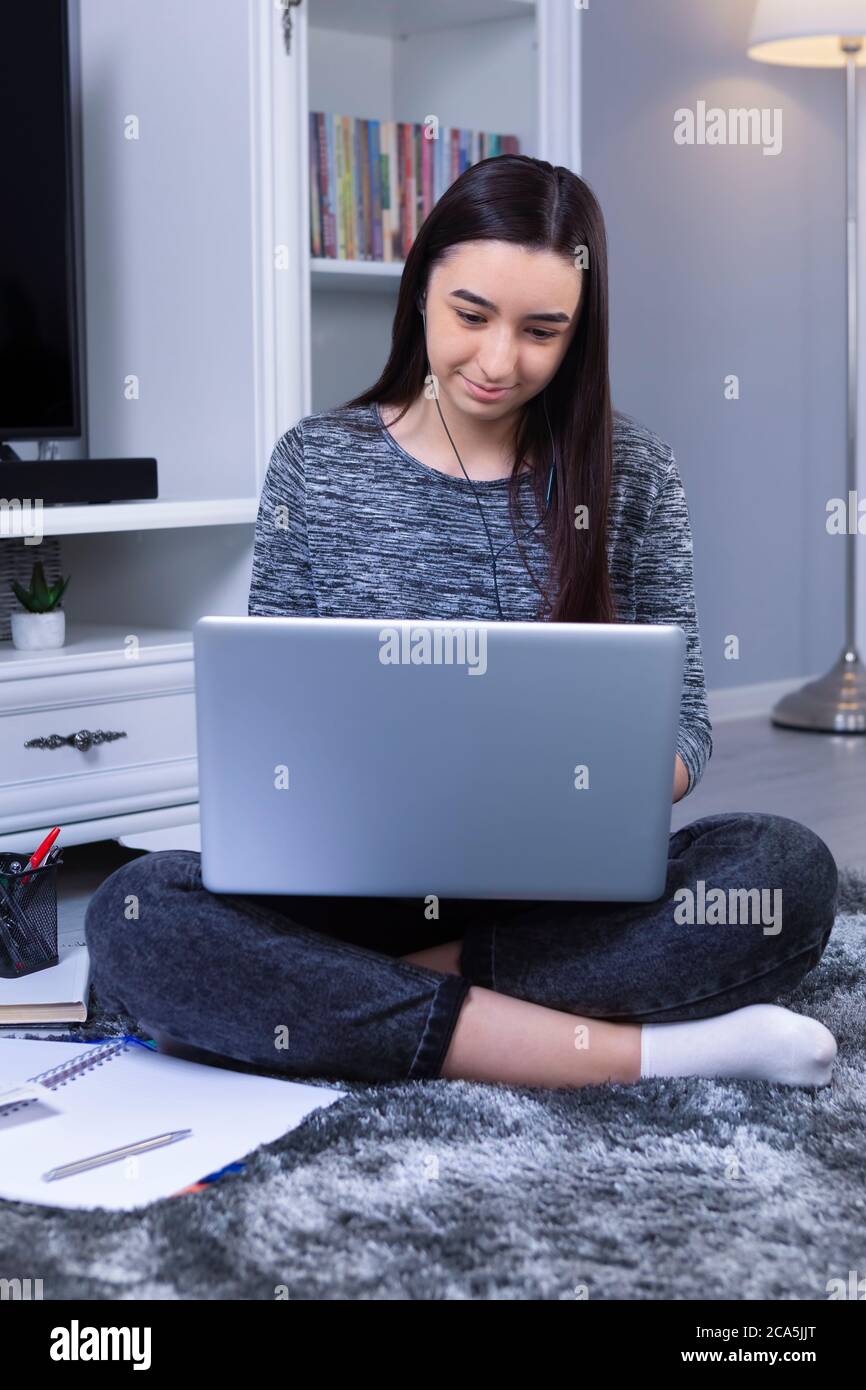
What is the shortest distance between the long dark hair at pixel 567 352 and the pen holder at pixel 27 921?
2.00 ft

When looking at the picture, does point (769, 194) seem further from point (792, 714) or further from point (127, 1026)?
point (127, 1026)

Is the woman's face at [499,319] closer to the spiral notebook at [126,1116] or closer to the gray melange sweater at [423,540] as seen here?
the gray melange sweater at [423,540]

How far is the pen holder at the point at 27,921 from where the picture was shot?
1663 millimetres

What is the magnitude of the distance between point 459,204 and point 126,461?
0.79m

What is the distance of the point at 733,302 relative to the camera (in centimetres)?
348

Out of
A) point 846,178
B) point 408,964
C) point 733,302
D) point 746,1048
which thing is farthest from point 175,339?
point 846,178

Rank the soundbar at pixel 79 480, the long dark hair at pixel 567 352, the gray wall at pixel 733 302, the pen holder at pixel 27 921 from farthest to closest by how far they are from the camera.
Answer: the gray wall at pixel 733 302 < the soundbar at pixel 79 480 < the pen holder at pixel 27 921 < the long dark hair at pixel 567 352

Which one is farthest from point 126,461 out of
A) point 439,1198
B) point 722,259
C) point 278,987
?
point 722,259

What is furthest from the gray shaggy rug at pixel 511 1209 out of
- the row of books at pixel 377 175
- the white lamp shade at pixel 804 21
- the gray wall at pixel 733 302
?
the white lamp shade at pixel 804 21

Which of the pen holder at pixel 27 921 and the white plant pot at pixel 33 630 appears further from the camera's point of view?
the white plant pot at pixel 33 630

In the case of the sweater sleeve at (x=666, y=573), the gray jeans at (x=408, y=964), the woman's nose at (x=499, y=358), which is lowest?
the gray jeans at (x=408, y=964)

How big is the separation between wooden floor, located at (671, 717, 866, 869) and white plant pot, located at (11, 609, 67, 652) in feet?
2.85

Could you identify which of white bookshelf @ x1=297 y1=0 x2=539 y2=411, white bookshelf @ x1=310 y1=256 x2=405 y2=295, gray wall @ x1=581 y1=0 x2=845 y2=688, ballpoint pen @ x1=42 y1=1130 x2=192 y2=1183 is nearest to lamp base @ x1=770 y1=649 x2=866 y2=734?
gray wall @ x1=581 y1=0 x2=845 y2=688

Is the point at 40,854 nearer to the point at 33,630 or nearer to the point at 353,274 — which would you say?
the point at 33,630
